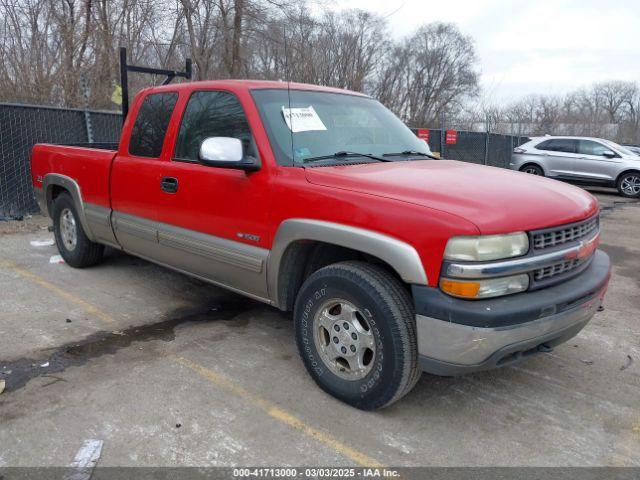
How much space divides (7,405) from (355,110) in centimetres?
302

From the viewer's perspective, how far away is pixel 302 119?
3615 millimetres

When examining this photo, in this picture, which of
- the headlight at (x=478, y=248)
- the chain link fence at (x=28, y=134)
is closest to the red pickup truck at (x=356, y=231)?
the headlight at (x=478, y=248)

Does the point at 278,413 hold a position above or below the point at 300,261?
below

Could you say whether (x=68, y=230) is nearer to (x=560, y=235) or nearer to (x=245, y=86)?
(x=245, y=86)

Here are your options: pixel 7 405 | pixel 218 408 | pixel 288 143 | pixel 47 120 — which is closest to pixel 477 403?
pixel 218 408

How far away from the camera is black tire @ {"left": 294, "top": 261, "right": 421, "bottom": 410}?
8.95 feet

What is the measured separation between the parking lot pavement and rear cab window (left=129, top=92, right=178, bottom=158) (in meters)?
1.37

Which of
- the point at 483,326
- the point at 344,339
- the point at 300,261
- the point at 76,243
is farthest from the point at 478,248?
the point at 76,243

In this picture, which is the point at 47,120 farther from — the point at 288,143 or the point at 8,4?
the point at 288,143

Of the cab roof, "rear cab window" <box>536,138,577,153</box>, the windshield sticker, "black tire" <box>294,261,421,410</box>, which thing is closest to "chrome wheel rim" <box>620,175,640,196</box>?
"rear cab window" <box>536,138,577,153</box>

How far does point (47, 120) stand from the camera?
338 inches

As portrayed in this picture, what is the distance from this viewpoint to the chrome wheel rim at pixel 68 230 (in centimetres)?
558

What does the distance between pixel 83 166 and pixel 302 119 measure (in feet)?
8.68

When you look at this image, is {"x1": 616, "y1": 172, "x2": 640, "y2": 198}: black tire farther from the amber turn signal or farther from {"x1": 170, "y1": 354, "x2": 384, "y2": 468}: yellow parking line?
{"x1": 170, "y1": 354, "x2": 384, "y2": 468}: yellow parking line
